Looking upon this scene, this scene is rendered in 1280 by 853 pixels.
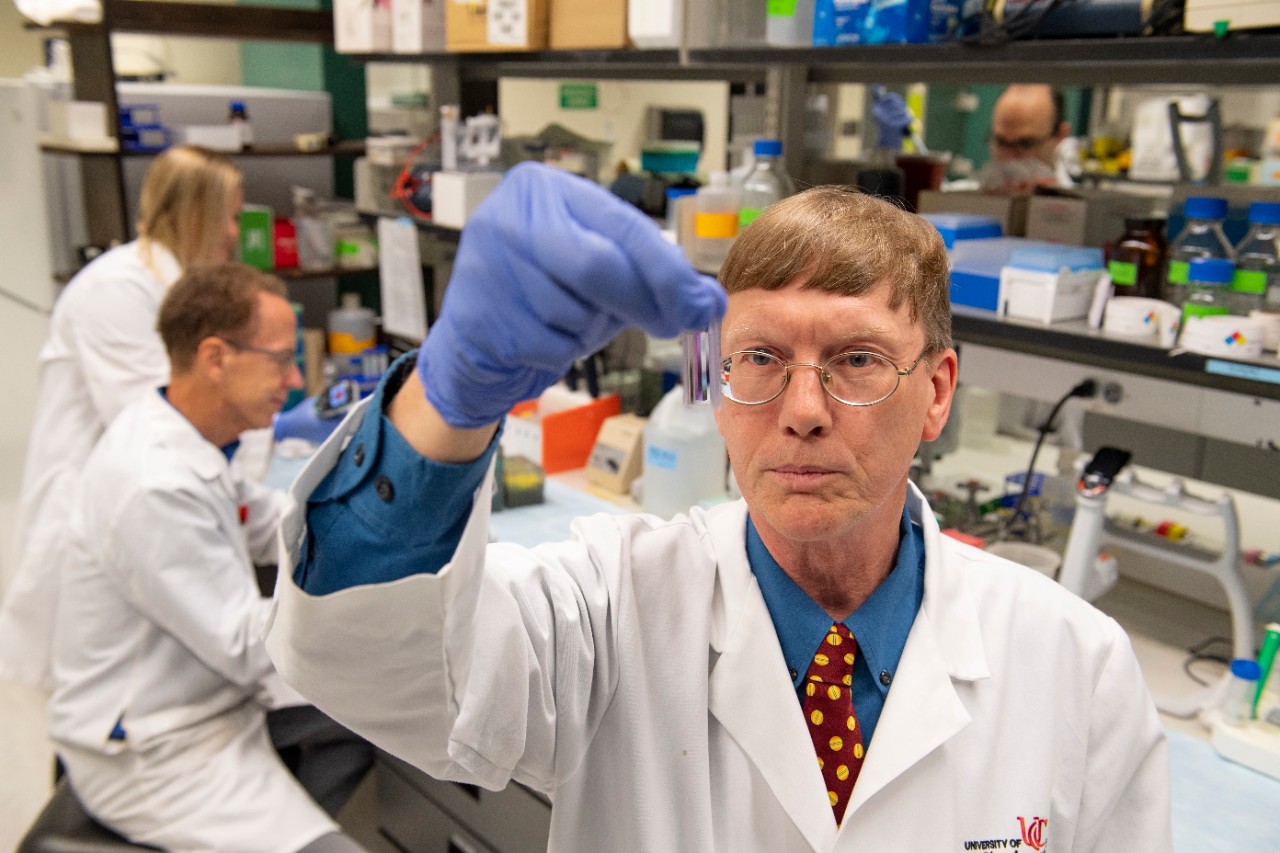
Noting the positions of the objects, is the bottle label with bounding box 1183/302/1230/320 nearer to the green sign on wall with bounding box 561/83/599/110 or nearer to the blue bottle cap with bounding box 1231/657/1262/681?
the blue bottle cap with bounding box 1231/657/1262/681

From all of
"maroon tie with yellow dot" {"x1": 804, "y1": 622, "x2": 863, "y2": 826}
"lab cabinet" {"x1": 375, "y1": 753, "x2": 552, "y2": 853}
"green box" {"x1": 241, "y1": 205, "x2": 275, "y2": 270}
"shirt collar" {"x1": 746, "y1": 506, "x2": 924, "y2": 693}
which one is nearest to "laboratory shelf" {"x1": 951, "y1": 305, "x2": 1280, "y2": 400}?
"shirt collar" {"x1": 746, "y1": 506, "x2": 924, "y2": 693}

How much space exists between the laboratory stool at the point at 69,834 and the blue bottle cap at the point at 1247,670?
1822mm

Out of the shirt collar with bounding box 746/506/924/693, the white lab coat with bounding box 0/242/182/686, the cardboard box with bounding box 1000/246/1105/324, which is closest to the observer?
the shirt collar with bounding box 746/506/924/693

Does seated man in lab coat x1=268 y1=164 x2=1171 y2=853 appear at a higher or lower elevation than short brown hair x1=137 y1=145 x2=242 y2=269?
lower

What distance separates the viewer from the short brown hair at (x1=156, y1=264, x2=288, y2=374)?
2.11 meters

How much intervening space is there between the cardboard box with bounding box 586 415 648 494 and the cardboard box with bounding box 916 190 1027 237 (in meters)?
0.86

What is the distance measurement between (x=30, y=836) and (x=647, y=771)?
1.38 metres

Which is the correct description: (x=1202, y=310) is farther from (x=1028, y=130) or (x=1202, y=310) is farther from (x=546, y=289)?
(x=1028, y=130)

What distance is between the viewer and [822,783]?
3.55ft

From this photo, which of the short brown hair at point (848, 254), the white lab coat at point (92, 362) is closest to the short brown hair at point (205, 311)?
the white lab coat at point (92, 362)

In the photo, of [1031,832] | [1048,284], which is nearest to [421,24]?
[1048,284]

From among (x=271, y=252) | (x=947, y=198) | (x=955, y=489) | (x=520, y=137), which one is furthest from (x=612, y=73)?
(x=271, y=252)

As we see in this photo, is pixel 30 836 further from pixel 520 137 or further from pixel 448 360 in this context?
pixel 520 137

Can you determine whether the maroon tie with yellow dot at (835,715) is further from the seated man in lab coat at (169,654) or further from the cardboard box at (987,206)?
the cardboard box at (987,206)
